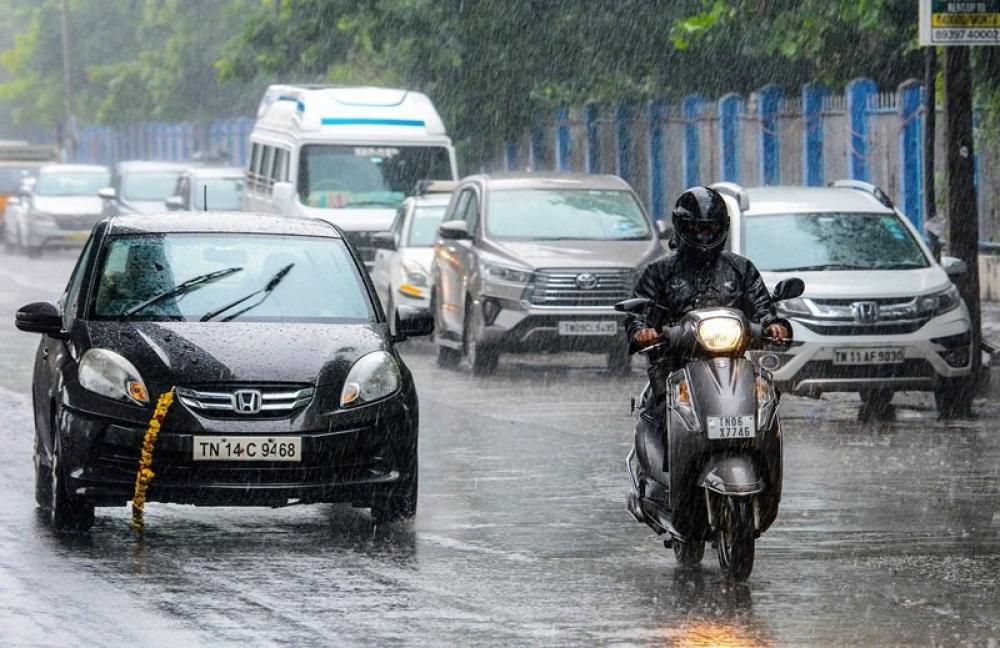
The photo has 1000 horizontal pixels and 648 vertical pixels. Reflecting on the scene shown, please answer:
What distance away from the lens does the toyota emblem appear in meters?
20.3

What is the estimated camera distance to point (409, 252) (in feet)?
79.3

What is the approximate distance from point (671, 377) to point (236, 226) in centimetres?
323

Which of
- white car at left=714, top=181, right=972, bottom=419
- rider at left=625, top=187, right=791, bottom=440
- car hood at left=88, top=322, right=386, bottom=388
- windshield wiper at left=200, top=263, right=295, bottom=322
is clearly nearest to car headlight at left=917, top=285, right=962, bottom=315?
white car at left=714, top=181, right=972, bottom=419

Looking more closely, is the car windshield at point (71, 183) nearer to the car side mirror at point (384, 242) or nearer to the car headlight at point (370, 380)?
the car side mirror at point (384, 242)

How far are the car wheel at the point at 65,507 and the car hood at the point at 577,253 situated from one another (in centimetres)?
999

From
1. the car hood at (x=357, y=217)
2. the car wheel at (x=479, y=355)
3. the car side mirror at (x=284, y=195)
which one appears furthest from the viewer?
the car side mirror at (x=284, y=195)

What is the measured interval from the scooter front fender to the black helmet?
939mm

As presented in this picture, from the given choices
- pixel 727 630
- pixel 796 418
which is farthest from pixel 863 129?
pixel 727 630

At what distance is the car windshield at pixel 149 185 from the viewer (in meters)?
42.9

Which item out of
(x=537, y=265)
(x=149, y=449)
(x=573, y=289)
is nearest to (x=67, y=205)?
(x=537, y=265)

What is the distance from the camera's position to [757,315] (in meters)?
9.84

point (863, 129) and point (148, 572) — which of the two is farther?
point (863, 129)

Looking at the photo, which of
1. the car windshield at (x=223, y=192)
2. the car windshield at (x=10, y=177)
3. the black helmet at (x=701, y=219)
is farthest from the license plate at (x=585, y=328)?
the car windshield at (x=10, y=177)

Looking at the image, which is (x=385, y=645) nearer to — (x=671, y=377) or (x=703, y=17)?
(x=671, y=377)
